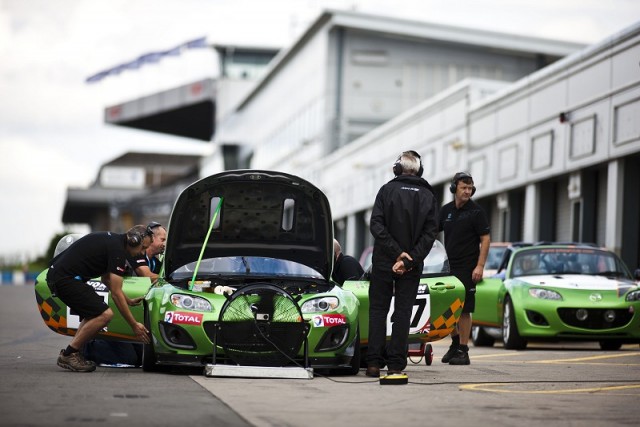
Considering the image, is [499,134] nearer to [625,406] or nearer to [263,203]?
[263,203]

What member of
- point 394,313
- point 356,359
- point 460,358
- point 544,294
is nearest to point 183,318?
point 356,359

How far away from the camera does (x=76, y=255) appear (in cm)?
1315

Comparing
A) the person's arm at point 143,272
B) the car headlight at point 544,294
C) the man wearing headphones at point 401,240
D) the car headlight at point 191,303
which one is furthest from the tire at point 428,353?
the car headlight at point 544,294

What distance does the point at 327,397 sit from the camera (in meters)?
10.5

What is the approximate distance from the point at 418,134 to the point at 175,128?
269 feet

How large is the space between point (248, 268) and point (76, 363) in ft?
5.95

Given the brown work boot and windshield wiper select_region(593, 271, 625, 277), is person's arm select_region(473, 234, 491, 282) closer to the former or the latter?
the brown work boot

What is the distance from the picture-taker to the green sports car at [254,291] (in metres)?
12.5

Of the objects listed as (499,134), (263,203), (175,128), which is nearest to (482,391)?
(263,203)

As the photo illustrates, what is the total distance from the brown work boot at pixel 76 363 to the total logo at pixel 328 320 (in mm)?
2027

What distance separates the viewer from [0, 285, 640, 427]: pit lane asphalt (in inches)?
351

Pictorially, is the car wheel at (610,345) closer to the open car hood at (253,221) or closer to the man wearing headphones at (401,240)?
the open car hood at (253,221)

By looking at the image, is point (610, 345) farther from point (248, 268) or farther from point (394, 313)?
point (394, 313)

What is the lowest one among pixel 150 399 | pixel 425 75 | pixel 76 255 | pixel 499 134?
pixel 150 399
